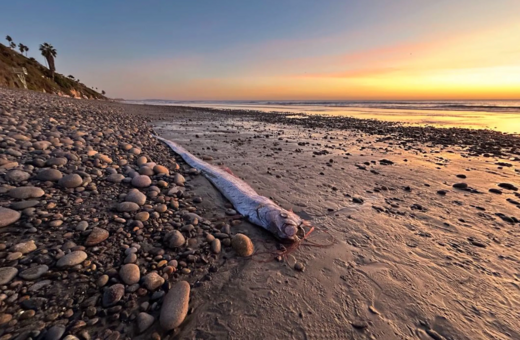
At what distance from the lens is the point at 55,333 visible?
5.76 feet

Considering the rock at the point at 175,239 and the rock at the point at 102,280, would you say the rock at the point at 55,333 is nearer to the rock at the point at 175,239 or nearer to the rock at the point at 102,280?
the rock at the point at 102,280

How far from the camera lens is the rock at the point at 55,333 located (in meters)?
1.73

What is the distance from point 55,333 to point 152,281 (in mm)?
763

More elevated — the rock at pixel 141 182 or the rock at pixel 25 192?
the rock at pixel 25 192

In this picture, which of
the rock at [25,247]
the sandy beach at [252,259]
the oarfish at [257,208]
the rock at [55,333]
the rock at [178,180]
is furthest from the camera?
the rock at [178,180]

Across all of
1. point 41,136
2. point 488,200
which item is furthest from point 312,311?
point 41,136

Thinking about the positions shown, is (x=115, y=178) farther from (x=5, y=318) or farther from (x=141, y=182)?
(x=5, y=318)

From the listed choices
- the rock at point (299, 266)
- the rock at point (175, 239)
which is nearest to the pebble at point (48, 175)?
the rock at point (175, 239)

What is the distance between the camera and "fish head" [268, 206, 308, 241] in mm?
3328

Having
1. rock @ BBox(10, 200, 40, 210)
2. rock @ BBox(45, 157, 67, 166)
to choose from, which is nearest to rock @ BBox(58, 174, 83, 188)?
rock @ BBox(10, 200, 40, 210)

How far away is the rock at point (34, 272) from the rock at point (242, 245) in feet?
6.39

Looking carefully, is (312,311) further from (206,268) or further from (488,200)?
(488,200)

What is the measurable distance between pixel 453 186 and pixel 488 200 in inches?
31.2

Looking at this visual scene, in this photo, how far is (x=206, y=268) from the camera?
2750 millimetres
